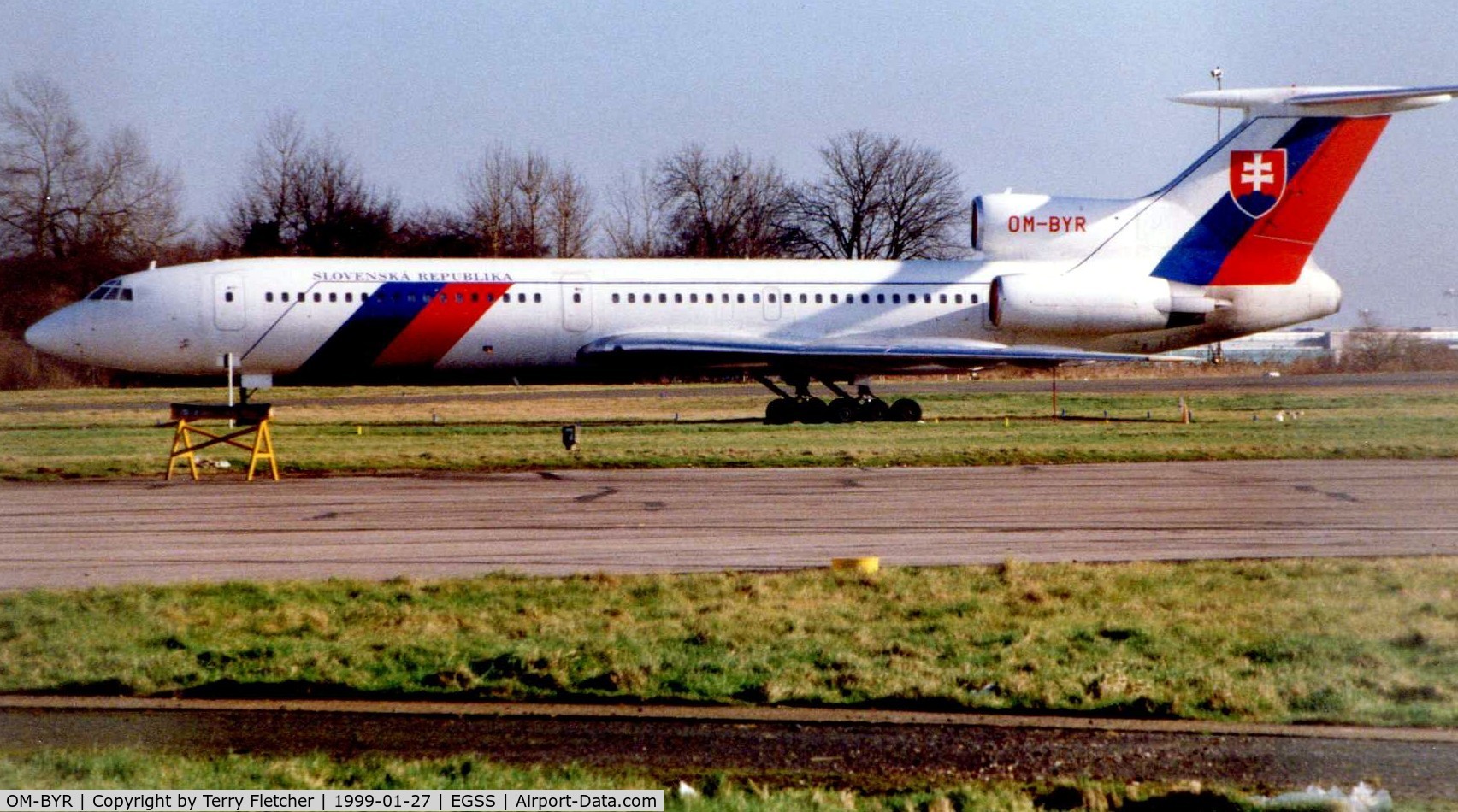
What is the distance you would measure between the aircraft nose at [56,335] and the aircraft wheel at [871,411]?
15433 millimetres

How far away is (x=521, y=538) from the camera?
45.3 ft

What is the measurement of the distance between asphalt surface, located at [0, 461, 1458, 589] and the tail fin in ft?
39.3

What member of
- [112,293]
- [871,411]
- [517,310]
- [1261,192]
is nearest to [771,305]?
[871,411]

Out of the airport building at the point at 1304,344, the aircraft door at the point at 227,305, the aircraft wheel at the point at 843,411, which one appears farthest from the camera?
the airport building at the point at 1304,344

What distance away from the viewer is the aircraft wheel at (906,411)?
30438 millimetres

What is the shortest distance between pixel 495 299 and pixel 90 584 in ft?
60.2

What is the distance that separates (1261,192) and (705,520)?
20.6 m

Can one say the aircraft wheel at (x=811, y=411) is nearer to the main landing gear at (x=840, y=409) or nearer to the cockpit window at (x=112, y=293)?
the main landing gear at (x=840, y=409)

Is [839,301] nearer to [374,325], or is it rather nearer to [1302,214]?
[374,325]

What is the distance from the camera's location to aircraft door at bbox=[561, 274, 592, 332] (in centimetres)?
2961

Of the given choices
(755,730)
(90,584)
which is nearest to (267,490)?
(90,584)

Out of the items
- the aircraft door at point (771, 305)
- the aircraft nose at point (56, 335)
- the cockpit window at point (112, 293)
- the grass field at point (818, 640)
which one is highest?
the cockpit window at point (112, 293)

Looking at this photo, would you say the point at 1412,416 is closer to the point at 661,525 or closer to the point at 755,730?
the point at 661,525

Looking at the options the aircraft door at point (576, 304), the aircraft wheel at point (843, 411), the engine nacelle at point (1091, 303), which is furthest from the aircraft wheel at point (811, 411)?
the aircraft door at point (576, 304)
